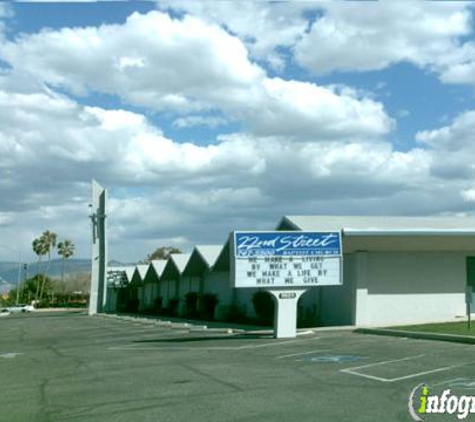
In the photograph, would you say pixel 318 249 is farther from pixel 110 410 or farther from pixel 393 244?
pixel 110 410

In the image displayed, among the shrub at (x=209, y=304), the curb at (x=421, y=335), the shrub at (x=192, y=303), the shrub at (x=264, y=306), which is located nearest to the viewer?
the curb at (x=421, y=335)

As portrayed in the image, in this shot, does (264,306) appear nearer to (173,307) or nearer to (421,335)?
(421,335)

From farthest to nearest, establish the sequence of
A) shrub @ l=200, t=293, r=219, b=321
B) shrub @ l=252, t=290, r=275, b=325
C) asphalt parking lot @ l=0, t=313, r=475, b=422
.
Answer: shrub @ l=200, t=293, r=219, b=321 → shrub @ l=252, t=290, r=275, b=325 → asphalt parking lot @ l=0, t=313, r=475, b=422

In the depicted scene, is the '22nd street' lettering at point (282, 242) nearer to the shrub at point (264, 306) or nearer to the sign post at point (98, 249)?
the shrub at point (264, 306)

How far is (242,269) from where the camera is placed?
2628 centimetres

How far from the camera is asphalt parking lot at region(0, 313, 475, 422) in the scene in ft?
35.4

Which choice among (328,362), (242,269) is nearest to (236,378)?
(328,362)

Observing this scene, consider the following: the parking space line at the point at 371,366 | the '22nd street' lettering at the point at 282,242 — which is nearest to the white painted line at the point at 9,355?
the '22nd street' lettering at the point at 282,242

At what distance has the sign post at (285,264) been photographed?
26.3 metres

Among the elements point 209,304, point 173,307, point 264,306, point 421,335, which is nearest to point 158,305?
point 173,307

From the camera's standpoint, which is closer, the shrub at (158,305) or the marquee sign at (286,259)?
the marquee sign at (286,259)

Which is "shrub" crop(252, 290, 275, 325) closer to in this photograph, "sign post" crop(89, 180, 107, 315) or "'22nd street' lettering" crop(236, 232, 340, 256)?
"'22nd street' lettering" crop(236, 232, 340, 256)

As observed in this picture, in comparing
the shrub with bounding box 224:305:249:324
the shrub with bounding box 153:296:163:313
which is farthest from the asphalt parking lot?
the shrub with bounding box 153:296:163:313

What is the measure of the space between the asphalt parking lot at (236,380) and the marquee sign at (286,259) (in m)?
3.65
